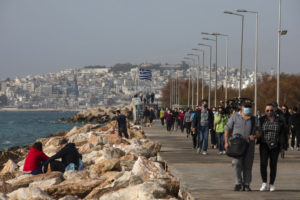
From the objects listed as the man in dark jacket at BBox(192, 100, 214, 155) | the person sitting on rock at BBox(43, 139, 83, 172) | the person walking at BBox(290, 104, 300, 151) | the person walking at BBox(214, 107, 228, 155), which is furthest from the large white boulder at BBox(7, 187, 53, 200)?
the person walking at BBox(290, 104, 300, 151)

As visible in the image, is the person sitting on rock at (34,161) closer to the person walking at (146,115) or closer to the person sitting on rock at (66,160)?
the person sitting on rock at (66,160)

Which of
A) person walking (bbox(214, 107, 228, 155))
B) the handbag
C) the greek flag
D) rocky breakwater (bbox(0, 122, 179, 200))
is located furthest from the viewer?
the greek flag

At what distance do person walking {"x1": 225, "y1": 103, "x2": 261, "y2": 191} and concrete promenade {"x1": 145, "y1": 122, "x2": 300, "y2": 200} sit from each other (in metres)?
0.23

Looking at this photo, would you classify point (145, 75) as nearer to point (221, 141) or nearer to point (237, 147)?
point (221, 141)

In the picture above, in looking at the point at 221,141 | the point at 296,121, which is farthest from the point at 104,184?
the point at 296,121

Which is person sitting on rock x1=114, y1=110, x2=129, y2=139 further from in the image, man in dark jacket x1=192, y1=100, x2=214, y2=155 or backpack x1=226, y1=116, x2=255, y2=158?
backpack x1=226, y1=116, x2=255, y2=158

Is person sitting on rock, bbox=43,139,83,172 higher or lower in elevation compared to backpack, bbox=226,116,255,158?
lower

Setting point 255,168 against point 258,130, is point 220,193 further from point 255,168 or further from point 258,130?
point 255,168

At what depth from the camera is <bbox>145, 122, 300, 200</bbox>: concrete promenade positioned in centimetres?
1346

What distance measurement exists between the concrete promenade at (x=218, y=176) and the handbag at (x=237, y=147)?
25.4 inches

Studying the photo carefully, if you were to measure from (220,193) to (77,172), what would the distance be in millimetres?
5185

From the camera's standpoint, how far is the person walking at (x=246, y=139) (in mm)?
13961

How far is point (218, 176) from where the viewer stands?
659 inches

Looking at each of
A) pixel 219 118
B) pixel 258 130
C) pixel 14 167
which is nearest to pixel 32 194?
pixel 258 130
